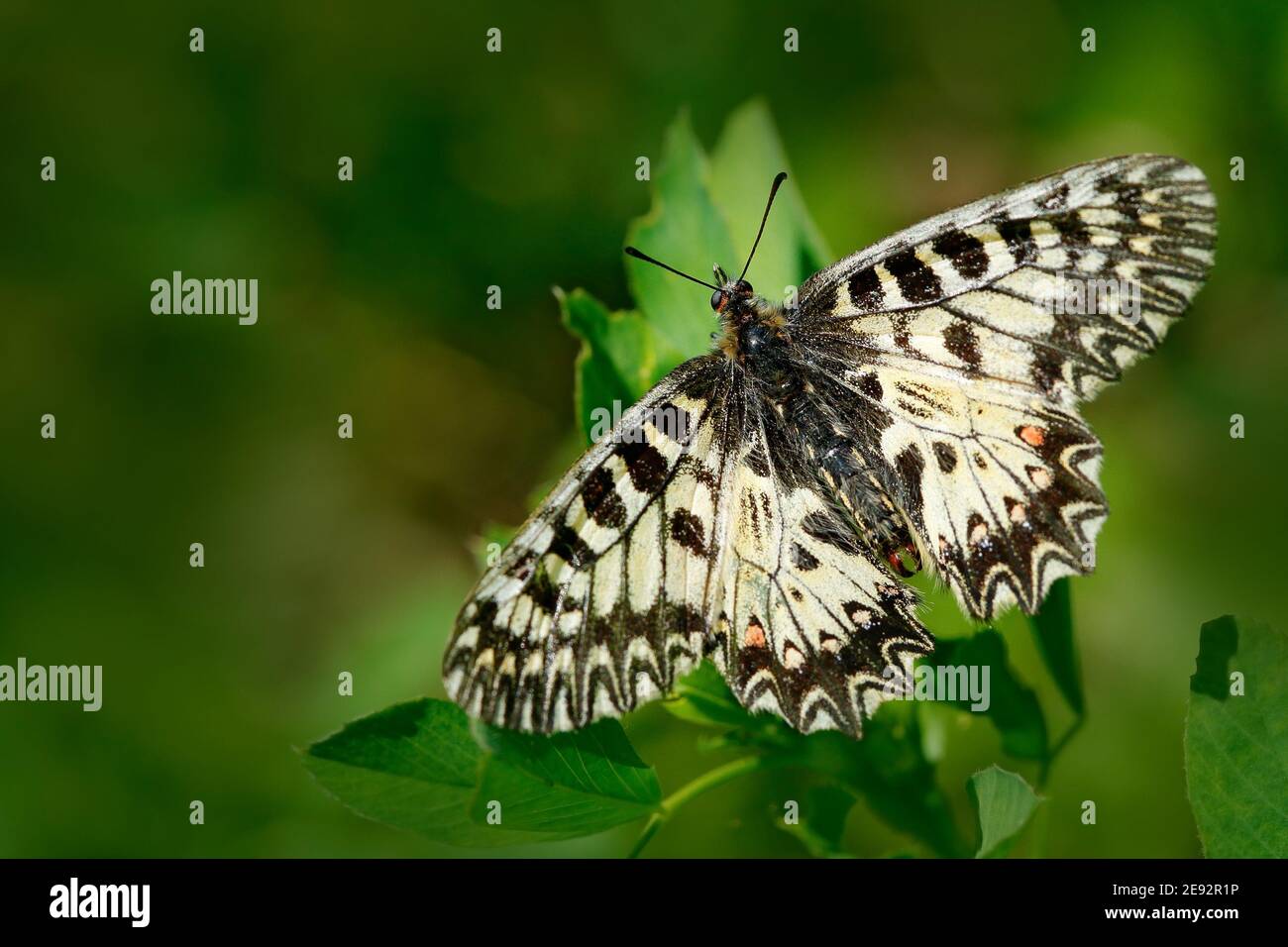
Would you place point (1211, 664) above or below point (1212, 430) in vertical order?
below

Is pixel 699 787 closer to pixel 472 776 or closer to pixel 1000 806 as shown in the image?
pixel 472 776

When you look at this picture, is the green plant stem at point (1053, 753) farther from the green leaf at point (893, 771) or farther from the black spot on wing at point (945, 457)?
the black spot on wing at point (945, 457)

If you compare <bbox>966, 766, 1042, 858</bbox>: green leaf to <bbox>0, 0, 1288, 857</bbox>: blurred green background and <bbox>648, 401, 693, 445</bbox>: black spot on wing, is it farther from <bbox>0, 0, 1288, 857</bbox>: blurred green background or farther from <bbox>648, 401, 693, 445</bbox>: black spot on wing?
<bbox>0, 0, 1288, 857</bbox>: blurred green background

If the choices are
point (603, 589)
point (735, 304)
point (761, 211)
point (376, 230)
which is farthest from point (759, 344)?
point (376, 230)

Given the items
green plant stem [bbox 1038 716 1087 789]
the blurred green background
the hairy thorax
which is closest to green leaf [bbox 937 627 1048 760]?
green plant stem [bbox 1038 716 1087 789]
